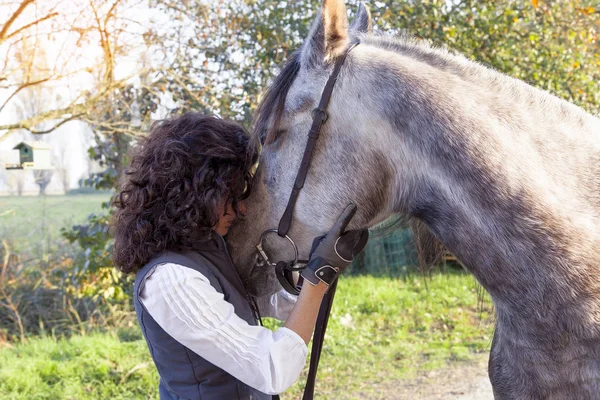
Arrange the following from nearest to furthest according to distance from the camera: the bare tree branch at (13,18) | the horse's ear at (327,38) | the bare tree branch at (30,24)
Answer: the horse's ear at (327,38)
the bare tree branch at (13,18)
the bare tree branch at (30,24)

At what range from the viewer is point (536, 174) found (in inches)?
57.5

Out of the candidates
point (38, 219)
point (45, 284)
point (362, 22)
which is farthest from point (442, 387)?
point (38, 219)

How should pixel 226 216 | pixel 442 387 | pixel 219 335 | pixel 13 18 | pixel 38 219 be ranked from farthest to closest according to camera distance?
pixel 38 219 < pixel 442 387 < pixel 13 18 < pixel 226 216 < pixel 219 335

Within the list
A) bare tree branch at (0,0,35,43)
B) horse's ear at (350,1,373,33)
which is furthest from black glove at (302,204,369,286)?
bare tree branch at (0,0,35,43)

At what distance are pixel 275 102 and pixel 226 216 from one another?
0.43 meters

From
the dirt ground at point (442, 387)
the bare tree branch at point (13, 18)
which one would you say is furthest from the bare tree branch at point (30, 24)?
the dirt ground at point (442, 387)

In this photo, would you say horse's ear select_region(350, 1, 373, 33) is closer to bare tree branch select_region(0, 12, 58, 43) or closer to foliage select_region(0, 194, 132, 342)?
bare tree branch select_region(0, 12, 58, 43)

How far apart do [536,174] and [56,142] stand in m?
6.63

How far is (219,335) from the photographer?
1.64 m

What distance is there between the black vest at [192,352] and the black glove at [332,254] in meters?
0.34

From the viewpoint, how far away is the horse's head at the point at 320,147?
1634 mm

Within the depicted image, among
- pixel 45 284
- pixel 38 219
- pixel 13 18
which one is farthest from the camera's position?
pixel 38 219

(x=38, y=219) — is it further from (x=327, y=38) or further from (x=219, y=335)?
(x=327, y=38)

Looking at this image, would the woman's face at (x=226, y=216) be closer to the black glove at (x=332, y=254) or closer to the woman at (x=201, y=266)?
the woman at (x=201, y=266)
